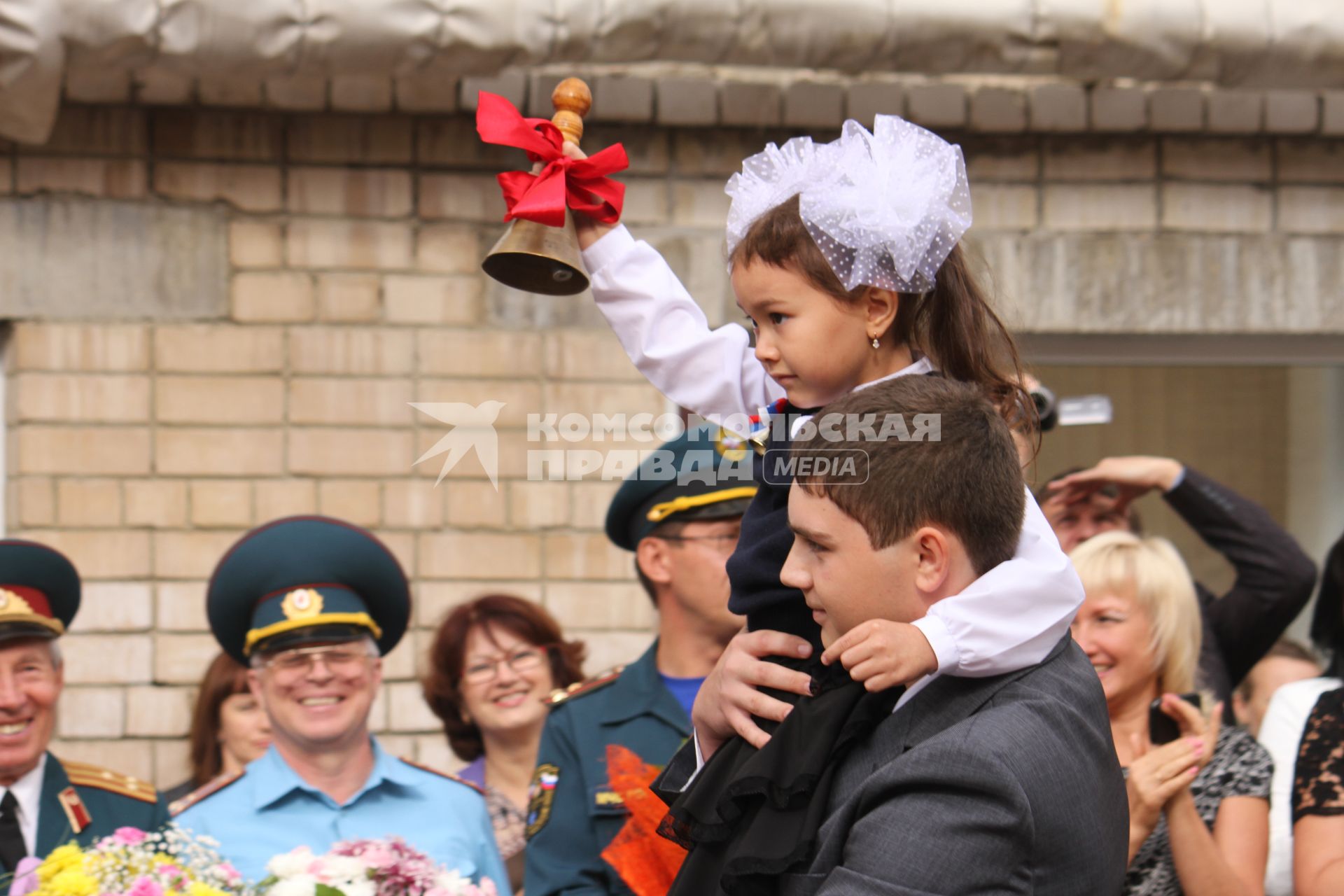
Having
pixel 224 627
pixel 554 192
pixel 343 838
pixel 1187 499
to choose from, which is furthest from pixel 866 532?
pixel 1187 499

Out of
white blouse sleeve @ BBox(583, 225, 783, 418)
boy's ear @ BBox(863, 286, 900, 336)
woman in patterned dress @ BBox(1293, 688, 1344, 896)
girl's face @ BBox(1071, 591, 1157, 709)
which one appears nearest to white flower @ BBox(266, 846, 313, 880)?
white blouse sleeve @ BBox(583, 225, 783, 418)

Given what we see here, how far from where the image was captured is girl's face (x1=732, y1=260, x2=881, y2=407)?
1961mm

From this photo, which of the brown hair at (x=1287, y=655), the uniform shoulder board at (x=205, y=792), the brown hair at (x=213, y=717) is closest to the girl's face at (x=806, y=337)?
the uniform shoulder board at (x=205, y=792)

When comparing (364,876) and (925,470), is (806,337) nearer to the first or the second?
(925,470)

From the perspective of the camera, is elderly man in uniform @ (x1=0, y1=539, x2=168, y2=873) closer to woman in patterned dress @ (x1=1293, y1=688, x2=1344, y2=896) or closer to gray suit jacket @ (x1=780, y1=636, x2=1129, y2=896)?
gray suit jacket @ (x1=780, y1=636, x2=1129, y2=896)

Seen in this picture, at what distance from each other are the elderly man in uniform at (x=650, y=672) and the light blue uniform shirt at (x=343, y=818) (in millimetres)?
262

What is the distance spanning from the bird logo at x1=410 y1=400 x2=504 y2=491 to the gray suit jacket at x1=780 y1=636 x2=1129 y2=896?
341 cm

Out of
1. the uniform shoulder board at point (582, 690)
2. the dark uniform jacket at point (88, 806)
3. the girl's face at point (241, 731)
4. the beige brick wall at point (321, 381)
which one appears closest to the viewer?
the dark uniform jacket at point (88, 806)

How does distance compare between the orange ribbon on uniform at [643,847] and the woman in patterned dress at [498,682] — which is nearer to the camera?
the orange ribbon on uniform at [643,847]

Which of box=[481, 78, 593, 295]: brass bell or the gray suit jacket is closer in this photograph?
the gray suit jacket

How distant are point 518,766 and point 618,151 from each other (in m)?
2.41

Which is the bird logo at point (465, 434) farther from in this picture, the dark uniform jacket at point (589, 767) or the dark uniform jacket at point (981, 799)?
the dark uniform jacket at point (981, 799)

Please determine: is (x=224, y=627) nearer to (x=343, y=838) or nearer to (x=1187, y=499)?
(x=343, y=838)

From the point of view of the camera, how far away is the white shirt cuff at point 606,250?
2279mm
